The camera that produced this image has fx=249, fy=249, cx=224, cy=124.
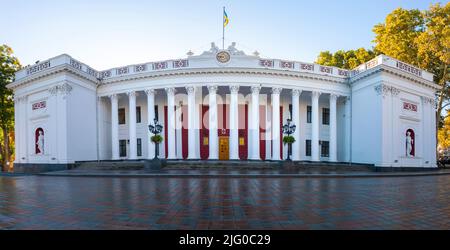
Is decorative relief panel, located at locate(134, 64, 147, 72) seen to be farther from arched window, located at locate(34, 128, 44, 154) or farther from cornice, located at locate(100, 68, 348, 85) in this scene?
arched window, located at locate(34, 128, 44, 154)

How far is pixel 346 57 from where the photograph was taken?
111 feet

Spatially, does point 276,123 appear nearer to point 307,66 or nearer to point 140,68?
point 307,66

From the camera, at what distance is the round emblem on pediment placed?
76.7 ft

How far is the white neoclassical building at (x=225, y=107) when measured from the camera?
2230cm

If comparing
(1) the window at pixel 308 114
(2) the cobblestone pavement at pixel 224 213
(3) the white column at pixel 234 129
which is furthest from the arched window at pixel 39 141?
(1) the window at pixel 308 114

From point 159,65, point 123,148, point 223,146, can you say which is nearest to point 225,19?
point 159,65

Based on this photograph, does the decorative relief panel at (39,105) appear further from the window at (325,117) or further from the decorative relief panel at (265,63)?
the window at (325,117)

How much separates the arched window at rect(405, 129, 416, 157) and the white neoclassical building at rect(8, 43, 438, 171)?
0.31 feet

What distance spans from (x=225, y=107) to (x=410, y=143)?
18033mm

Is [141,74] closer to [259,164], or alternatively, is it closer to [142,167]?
[142,167]

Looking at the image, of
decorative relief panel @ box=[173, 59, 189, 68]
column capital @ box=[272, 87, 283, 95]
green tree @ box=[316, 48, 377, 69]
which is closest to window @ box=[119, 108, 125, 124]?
decorative relief panel @ box=[173, 59, 189, 68]

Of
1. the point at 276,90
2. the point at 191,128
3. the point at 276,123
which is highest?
the point at 276,90

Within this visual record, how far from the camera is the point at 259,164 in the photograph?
19719 millimetres

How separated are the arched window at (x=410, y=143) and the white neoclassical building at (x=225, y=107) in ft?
0.31
